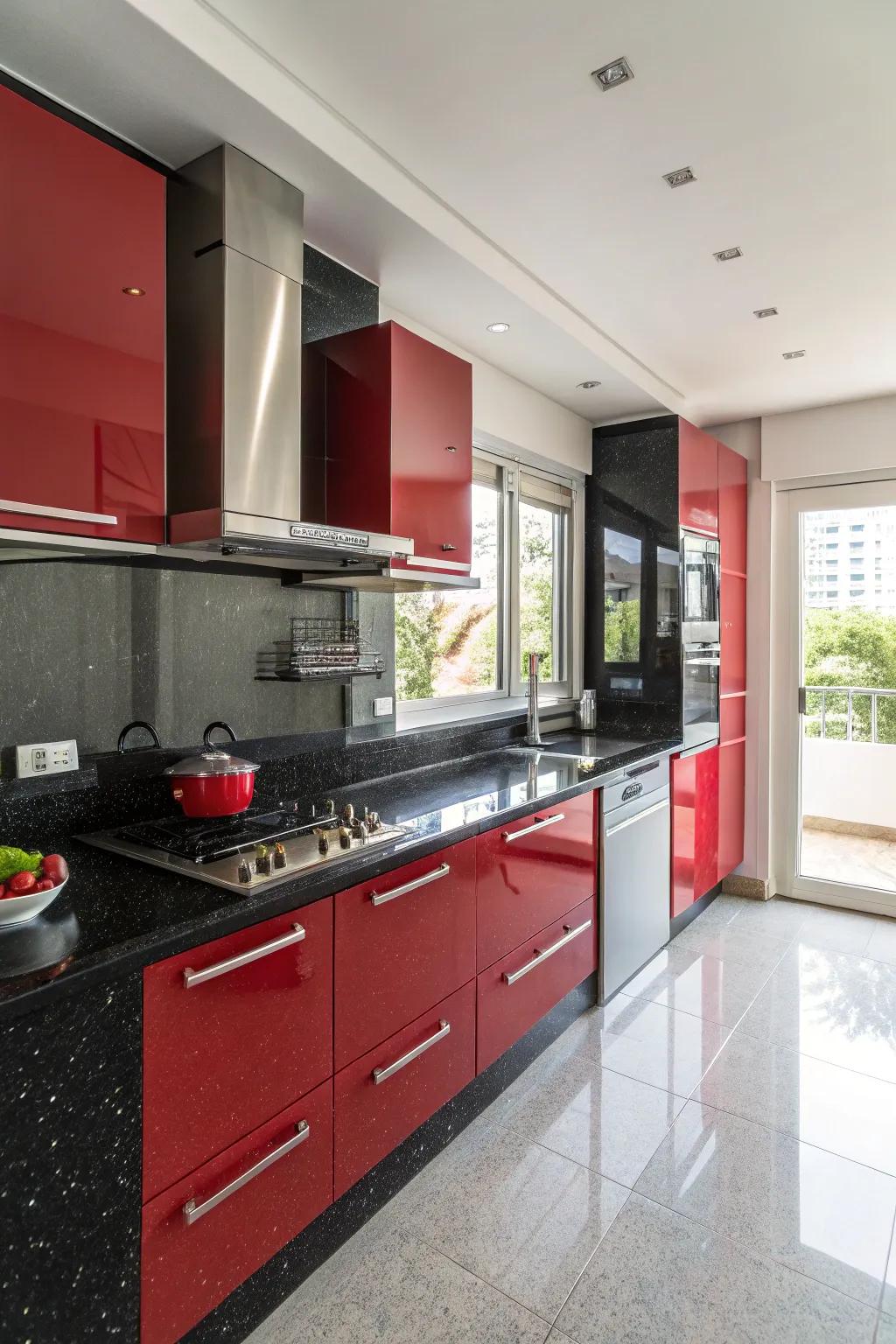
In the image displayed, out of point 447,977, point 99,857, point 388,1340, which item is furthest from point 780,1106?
point 99,857

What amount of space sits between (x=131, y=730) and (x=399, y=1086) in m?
1.06

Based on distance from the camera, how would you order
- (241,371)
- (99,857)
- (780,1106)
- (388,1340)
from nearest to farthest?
(388,1340), (99,857), (241,371), (780,1106)

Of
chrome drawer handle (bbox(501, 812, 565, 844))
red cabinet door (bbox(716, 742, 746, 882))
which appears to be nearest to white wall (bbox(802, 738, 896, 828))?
red cabinet door (bbox(716, 742, 746, 882))

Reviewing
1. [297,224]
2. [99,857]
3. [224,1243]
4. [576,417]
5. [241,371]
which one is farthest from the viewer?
[576,417]

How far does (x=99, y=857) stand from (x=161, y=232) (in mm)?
1356

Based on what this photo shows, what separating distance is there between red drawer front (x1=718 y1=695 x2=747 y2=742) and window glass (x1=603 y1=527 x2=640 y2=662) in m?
0.60

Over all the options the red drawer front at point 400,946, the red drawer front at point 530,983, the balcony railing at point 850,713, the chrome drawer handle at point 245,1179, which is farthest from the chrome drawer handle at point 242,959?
the balcony railing at point 850,713

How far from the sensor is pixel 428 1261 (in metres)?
1.68

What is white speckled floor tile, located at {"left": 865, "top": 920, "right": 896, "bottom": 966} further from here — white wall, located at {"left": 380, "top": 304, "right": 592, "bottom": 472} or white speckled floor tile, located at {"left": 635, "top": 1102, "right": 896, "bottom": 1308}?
white wall, located at {"left": 380, "top": 304, "right": 592, "bottom": 472}

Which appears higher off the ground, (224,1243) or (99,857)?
(99,857)

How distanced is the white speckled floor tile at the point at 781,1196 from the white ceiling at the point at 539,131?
103 inches

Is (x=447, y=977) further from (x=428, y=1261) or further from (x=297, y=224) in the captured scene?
(x=297, y=224)

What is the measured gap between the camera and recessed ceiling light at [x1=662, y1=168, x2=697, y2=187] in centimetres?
198

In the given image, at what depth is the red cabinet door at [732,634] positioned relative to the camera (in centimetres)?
391
